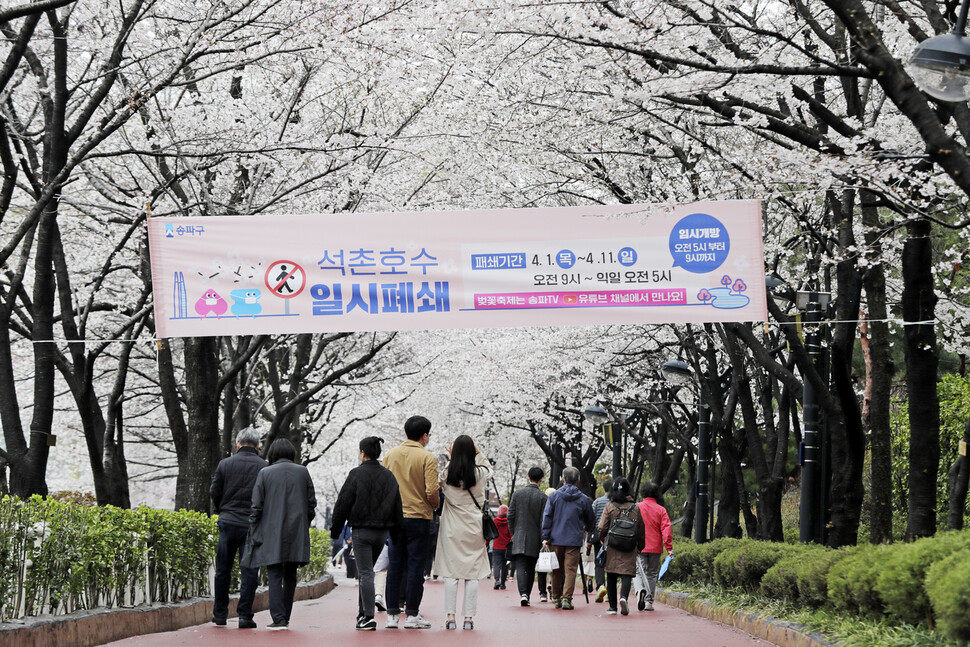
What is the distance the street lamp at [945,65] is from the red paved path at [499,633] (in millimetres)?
4862

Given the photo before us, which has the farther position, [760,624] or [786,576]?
[760,624]

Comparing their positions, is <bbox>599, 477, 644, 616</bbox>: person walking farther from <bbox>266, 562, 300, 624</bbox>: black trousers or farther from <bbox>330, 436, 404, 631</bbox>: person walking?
<bbox>266, 562, 300, 624</bbox>: black trousers

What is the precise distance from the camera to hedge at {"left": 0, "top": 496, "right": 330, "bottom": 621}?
22.7 ft

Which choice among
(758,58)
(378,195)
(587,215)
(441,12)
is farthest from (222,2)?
(378,195)

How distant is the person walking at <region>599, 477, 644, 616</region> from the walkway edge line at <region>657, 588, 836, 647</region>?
0.97 meters

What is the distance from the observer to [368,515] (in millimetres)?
9539

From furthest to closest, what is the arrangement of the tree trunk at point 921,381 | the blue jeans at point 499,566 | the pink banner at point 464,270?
the blue jeans at point 499,566
the pink banner at point 464,270
the tree trunk at point 921,381

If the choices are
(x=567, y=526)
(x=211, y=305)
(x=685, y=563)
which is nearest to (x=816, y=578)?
(x=567, y=526)

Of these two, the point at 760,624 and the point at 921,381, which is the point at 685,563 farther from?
the point at 760,624

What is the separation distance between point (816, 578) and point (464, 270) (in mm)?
4499

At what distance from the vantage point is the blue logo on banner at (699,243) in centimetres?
1124

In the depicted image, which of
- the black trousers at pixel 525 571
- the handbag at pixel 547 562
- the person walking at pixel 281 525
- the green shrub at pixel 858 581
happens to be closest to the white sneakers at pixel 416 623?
the person walking at pixel 281 525

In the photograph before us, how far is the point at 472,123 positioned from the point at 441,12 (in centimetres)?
320

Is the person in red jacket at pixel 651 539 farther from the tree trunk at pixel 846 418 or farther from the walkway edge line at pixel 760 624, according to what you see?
the tree trunk at pixel 846 418
